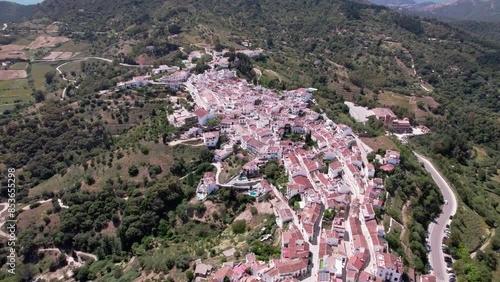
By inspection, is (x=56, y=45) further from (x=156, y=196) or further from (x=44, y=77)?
(x=156, y=196)

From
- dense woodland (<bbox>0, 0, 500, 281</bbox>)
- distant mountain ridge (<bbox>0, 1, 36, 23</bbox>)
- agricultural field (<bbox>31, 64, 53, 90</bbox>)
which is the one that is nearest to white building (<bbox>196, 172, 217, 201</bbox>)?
dense woodland (<bbox>0, 0, 500, 281</bbox>)

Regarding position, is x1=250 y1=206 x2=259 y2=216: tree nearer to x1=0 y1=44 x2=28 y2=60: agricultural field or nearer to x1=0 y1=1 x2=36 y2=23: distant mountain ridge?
x1=0 y1=44 x2=28 y2=60: agricultural field

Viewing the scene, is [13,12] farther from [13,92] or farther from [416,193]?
[416,193]

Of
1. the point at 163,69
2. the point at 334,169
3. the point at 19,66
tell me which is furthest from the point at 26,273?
the point at 19,66

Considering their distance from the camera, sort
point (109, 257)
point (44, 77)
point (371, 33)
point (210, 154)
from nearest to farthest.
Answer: point (109, 257)
point (210, 154)
point (44, 77)
point (371, 33)

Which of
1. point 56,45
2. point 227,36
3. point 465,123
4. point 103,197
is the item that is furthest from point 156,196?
point 56,45

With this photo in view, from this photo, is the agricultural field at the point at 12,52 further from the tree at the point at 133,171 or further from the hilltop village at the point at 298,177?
the tree at the point at 133,171

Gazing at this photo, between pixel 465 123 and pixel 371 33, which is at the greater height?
pixel 371 33
